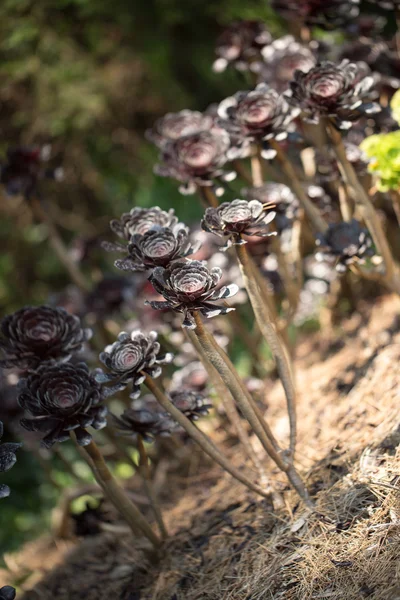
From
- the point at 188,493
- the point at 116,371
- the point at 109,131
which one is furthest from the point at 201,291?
the point at 109,131

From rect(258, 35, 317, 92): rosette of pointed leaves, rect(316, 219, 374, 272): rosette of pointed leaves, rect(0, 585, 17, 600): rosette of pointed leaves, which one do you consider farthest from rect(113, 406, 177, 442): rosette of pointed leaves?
rect(258, 35, 317, 92): rosette of pointed leaves

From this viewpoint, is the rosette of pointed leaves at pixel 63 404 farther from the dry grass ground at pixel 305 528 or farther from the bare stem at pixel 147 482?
the dry grass ground at pixel 305 528

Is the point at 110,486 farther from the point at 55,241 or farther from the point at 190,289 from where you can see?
the point at 55,241

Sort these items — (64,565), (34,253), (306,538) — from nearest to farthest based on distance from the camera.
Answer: (306,538), (64,565), (34,253)

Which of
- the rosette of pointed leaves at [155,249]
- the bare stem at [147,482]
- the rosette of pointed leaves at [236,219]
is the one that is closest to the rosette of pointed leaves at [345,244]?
the rosette of pointed leaves at [236,219]

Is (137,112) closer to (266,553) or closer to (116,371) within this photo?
(116,371)

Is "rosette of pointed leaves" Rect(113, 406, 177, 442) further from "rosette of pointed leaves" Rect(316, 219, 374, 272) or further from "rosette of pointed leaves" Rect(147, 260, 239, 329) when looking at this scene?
"rosette of pointed leaves" Rect(316, 219, 374, 272)

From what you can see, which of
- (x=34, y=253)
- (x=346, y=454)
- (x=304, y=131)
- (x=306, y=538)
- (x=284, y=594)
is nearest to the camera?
(x=284, y=594)

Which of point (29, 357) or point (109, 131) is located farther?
point (109, 131)

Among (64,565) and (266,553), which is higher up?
(266,553)
